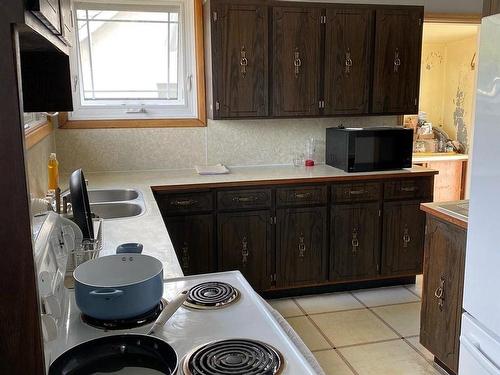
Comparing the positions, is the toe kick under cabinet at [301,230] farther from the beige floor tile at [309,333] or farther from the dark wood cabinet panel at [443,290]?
the dark wood cabinet panel at [443,290]

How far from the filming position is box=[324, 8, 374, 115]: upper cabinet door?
3.55m

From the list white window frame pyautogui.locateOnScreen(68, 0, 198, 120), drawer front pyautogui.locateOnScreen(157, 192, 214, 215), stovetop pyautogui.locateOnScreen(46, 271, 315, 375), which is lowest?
drawer front pyautogui.locateOnScreen(157, 192, 214, 215)

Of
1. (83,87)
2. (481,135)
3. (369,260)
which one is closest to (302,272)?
(369,260)

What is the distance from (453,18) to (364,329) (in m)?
2.73

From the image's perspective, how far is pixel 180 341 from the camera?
110cm

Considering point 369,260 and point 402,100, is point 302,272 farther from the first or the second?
point 402,100

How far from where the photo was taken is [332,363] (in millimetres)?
2648

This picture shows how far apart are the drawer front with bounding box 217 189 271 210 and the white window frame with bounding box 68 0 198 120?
88 centimetres

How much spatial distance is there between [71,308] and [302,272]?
2.41 m

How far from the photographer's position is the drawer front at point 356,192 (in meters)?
3.46

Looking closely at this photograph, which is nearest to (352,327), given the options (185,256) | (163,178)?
(185,256)

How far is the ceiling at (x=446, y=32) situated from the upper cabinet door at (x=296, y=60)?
1.66 meters

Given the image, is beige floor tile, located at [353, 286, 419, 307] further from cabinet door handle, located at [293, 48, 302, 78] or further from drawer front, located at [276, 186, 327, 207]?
cabinet door handle, located at [293, 48, 302, 78]

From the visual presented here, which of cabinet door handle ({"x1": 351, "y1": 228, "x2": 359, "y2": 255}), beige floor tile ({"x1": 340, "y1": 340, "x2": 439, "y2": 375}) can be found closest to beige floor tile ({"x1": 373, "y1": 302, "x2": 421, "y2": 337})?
beige floor tile ({"x1": 340, "y1": 340, "x2": 439, "y2": 375})
